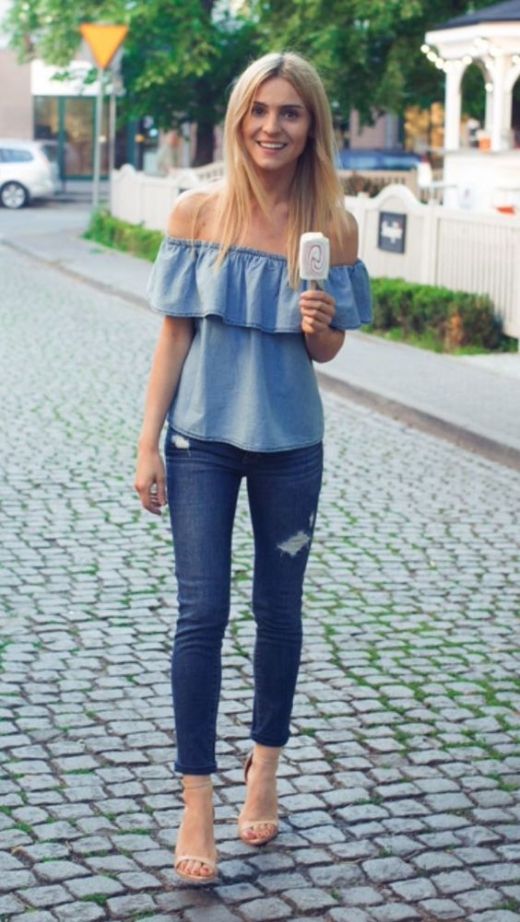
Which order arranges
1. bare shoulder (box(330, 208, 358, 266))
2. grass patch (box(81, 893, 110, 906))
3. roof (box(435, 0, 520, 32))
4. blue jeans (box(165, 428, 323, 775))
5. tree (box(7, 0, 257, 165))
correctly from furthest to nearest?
1. tree (box(7, 0, 257, 165))
2. roof (box(435, 0, 520, 32))
3. bare shoulder (box(330, 208, 358, 266))
4. blue jeans (box(165, 428, 323, 775))
5. grass patch (box(81, 893, 110, 906))

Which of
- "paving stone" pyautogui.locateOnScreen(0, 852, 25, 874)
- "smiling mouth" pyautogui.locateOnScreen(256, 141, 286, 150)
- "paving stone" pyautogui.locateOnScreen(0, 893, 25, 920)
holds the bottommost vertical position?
"paving stone" pyautogui.locateOnScreen(0, 852, 25, 874)

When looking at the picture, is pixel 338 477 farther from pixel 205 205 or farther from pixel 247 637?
pixel 205 205

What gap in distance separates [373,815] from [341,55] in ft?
88.4

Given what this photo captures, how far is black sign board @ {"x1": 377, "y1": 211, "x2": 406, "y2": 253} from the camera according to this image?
63.1ft

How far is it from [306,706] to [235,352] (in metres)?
1.79

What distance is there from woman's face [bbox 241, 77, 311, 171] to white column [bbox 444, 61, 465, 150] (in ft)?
75.4

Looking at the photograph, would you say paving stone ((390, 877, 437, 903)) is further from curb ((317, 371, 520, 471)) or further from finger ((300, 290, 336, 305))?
curb ((317, 371, 520, 471))

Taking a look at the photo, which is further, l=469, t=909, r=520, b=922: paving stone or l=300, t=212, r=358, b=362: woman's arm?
l=300, t=212, r=358, b=362: woman's arm

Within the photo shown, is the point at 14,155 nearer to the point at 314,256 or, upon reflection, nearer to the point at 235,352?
the point at 235,352

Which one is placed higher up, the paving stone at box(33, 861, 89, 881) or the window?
the window

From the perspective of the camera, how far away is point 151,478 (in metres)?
4.65

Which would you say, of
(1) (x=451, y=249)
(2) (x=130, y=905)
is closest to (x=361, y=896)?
(2) (x=130, y=905)

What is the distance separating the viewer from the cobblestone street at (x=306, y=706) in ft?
14.5

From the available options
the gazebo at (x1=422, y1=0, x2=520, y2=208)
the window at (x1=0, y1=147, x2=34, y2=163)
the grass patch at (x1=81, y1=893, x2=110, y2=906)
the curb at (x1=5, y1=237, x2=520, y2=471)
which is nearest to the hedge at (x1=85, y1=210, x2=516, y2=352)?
the curb at (x1=5, y1=237, x2=520, y2=471)
